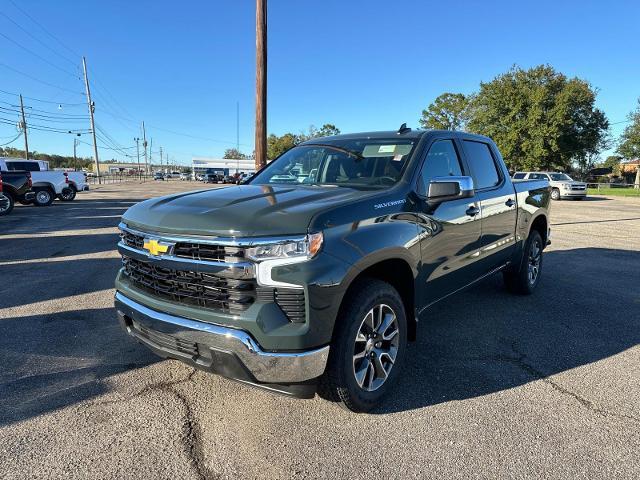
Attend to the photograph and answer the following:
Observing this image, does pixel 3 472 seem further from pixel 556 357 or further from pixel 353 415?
pixel 556 357

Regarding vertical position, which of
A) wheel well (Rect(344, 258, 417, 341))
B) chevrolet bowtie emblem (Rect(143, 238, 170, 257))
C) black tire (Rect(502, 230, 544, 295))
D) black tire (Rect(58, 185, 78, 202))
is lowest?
black tire (Rect(58, 185, 78, 202))

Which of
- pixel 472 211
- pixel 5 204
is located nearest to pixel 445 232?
pixel 472 211

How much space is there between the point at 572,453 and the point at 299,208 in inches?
85.3

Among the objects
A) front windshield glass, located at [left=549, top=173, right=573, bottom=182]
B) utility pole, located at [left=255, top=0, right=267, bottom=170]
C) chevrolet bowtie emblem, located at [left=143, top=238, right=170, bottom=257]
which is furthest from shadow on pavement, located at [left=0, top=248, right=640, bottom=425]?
front windshield glass, located at [left=549, top=173, right=573, bottom=182]

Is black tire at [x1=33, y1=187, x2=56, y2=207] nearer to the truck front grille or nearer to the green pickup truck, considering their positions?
the green pickup truck

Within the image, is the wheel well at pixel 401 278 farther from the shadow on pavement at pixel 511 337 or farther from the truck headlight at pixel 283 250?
the truck headlight at pixel 283 250

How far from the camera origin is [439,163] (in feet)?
12.7

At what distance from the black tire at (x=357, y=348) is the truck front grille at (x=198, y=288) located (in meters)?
0.60

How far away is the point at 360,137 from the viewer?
13.7 ft

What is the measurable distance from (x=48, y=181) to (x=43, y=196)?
2.66 feet

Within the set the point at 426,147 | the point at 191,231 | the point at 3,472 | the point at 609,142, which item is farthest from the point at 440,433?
the point at 609,142

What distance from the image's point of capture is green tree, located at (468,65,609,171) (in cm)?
4056

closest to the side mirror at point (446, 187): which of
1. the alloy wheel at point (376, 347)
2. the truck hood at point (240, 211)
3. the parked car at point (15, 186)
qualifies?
the truck hood at point (240, 211)

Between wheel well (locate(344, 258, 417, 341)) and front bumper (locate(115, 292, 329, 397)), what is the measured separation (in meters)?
0.77
